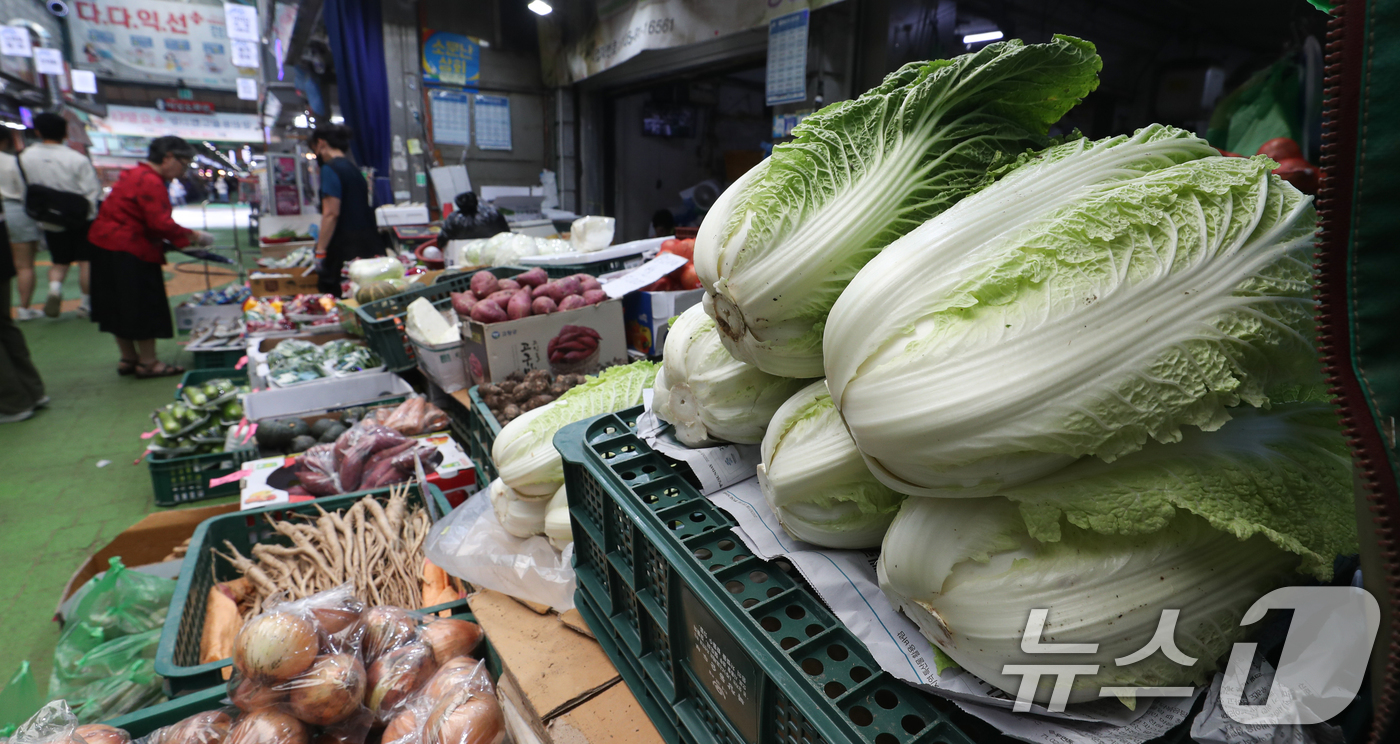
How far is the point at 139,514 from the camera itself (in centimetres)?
413

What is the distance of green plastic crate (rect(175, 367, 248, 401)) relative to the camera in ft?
17.0

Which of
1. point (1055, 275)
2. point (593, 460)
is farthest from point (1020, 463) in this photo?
point (593, 460)

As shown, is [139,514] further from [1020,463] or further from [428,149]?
[428,149]

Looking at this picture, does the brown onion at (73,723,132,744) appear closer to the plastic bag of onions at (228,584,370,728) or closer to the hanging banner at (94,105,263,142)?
the plastic bag of onions at (228,584,370,728)

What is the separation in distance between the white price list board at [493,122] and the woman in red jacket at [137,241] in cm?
453

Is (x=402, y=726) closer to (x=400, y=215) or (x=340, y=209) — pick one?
(x=340, y=209)

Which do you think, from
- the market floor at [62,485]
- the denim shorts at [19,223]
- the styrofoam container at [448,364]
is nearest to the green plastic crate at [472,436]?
the styrofoam container at [448,364]

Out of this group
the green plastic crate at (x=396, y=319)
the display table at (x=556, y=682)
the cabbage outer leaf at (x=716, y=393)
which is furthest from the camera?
the green plastic crate at (x=396, y=319)

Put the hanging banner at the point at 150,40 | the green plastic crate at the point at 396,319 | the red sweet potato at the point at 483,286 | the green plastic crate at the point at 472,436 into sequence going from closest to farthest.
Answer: the green plastic crate at the point at 472,436 → the red sweet potato at the point at 483,286 → the green plastic crate at the point at 396,319 → the hanging banner at the point at 150,40

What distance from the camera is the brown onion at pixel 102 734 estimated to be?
1.60 m

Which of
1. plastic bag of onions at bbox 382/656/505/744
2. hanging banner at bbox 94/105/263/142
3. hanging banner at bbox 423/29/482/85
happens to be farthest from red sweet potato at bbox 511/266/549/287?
hanging banner at bbox 94/105/263/142

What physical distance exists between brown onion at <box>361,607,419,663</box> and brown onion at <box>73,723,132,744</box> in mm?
560

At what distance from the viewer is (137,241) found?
20.2 ft

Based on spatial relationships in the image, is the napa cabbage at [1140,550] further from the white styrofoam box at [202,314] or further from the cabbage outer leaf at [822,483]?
the white styrofoam box at [202,314]
